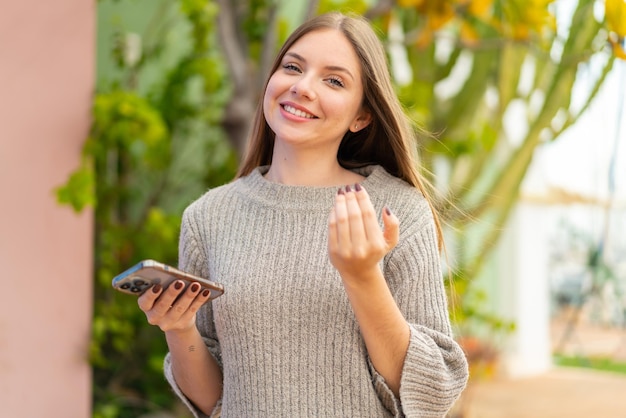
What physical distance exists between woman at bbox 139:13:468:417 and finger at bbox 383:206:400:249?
60 mm

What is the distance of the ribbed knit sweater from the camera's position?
1528 mm

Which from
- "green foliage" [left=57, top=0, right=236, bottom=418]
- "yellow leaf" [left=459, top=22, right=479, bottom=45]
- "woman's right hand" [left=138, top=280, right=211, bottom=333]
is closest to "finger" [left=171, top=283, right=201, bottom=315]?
"woman's right hand" [left=138, top=280, right=211, bottom=333]

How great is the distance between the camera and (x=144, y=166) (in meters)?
5.05

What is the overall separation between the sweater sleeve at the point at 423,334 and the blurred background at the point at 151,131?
162 millimetres

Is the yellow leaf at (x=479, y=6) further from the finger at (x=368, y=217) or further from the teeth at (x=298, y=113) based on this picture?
the finger at (x=368, y=217)

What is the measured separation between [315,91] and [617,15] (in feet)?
5.46

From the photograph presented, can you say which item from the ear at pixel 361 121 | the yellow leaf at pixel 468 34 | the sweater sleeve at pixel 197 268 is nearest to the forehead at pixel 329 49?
the ear at pixel 361 121

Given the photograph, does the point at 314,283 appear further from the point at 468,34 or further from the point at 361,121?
the point at 468,34

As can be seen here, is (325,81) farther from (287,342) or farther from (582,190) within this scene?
(582,190)

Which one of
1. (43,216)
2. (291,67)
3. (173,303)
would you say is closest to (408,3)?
(43,216)

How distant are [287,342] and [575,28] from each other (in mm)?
3160

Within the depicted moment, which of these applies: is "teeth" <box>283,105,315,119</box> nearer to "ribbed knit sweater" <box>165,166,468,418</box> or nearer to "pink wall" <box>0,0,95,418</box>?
"ribbed knit sweater" <box>165,166,468,418</box>

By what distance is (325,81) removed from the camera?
1.62 meters

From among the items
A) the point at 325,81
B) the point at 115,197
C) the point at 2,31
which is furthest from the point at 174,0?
the point at 325,81
